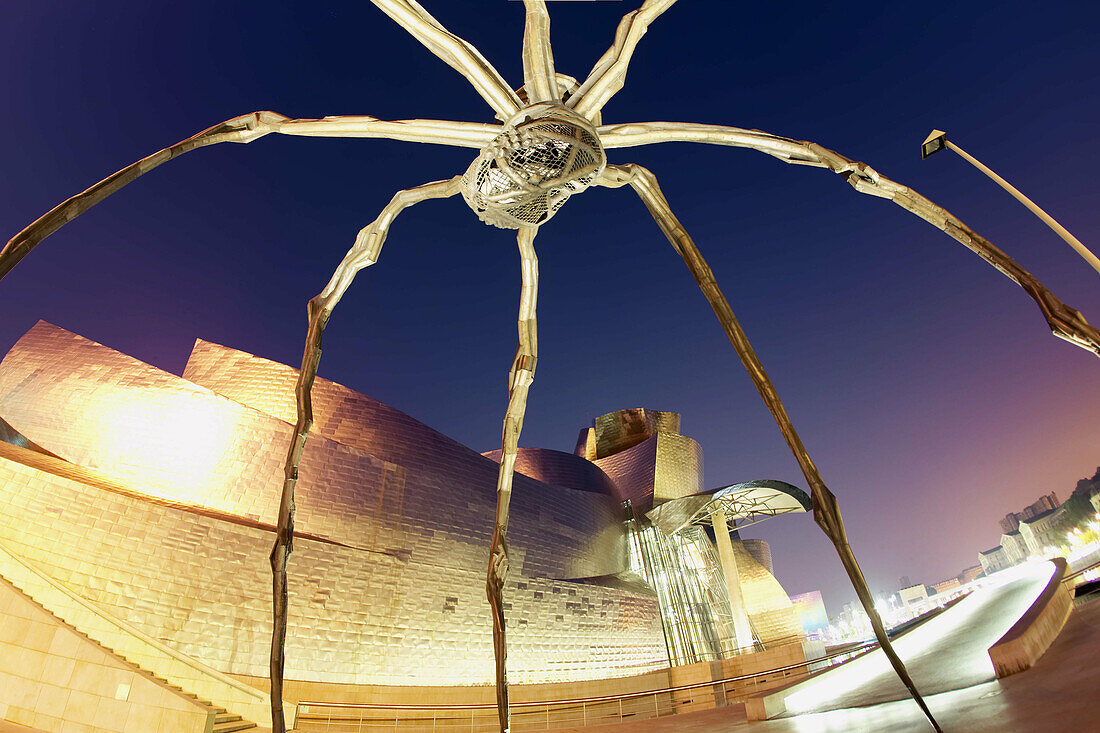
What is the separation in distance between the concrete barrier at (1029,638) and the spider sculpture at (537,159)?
221 centimetres

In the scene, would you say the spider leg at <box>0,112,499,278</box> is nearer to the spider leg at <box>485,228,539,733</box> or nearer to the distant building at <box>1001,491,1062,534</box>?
the spider leg at <box>485,228,539,733</box>

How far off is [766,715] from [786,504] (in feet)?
76.4

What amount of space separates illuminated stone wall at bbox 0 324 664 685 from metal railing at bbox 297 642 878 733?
40.9 inches

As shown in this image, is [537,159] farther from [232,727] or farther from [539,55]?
[232,727]

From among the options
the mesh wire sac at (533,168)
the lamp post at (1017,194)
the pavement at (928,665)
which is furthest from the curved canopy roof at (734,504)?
the mesh wire sac at (533,168)

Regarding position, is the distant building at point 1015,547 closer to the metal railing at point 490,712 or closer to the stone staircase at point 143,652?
the metal railing at point 490,712

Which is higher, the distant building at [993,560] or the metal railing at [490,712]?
the distant building at [993,560]

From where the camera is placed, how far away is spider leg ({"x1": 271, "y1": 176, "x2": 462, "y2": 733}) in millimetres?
4160

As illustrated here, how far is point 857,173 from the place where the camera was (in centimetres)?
411

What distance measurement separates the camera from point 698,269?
423 centimetres

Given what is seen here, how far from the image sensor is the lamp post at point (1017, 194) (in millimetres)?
5973

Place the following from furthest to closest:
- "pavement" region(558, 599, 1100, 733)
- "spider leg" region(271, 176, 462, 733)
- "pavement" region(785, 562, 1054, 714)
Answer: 1. "pavement" region(785, 562, 1054, 714)
2. "spider leg" region(271, 176, 462, 733)
3. "pavement" region(558, 599, 1100, 733)

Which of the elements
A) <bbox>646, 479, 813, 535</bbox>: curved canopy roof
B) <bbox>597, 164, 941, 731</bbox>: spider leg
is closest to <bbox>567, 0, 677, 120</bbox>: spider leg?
<bbox>597, 164, 941, 731</bbox>: spider leg

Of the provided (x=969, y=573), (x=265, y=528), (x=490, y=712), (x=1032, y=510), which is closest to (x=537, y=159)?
(x=265, y=528)
